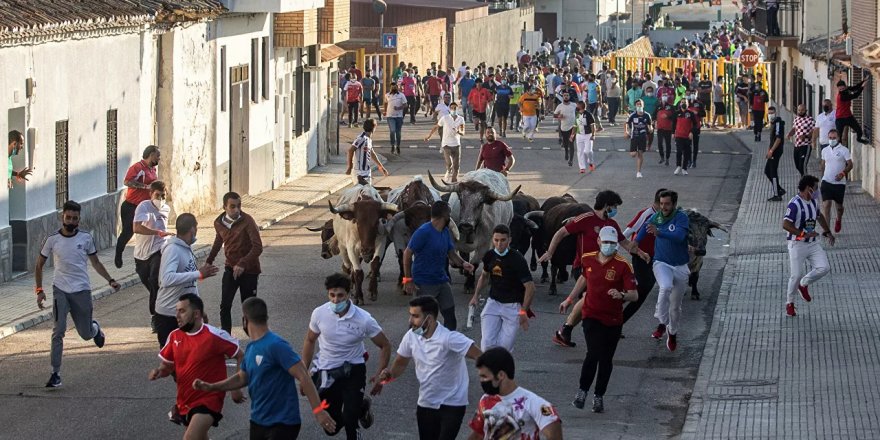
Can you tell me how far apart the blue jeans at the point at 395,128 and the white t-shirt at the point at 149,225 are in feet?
74.1

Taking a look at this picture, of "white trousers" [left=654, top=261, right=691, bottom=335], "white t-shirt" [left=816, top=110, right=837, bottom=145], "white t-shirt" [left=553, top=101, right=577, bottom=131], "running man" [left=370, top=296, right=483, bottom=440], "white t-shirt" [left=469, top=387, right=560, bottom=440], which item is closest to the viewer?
"white t-shirt" [left=469, top=387, right=560, bottom=440]

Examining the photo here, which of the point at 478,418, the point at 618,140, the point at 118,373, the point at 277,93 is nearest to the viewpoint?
the point at 478,418

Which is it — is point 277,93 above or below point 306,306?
above

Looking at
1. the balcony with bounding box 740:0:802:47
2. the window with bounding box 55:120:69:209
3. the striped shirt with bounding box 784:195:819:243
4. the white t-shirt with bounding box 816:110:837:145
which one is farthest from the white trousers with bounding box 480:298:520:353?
the balcony with bounding box 740:0:802:47

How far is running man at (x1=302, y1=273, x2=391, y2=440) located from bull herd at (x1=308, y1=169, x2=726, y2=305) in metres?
7.38

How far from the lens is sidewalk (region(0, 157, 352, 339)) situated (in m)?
18.7

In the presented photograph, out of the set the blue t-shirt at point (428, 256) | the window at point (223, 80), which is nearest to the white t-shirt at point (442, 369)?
the blue t-shirt at point (428, 256)

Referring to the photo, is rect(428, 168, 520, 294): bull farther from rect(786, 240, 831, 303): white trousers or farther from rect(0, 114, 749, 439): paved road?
rect(786, 240, 831, 303): white trousers

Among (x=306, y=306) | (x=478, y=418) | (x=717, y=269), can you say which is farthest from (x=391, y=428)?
(x=717, y=269)

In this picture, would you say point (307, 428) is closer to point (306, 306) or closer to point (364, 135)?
point (306, 306)

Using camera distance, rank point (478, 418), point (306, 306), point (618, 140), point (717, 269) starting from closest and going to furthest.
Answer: point (478, 418), point (306, 306), point (717, 269), point (618, 140)

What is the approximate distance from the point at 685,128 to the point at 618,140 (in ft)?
32.2

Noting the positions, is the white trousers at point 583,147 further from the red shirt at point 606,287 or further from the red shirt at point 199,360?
the red shirt at point 199,360

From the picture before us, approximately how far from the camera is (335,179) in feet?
117
